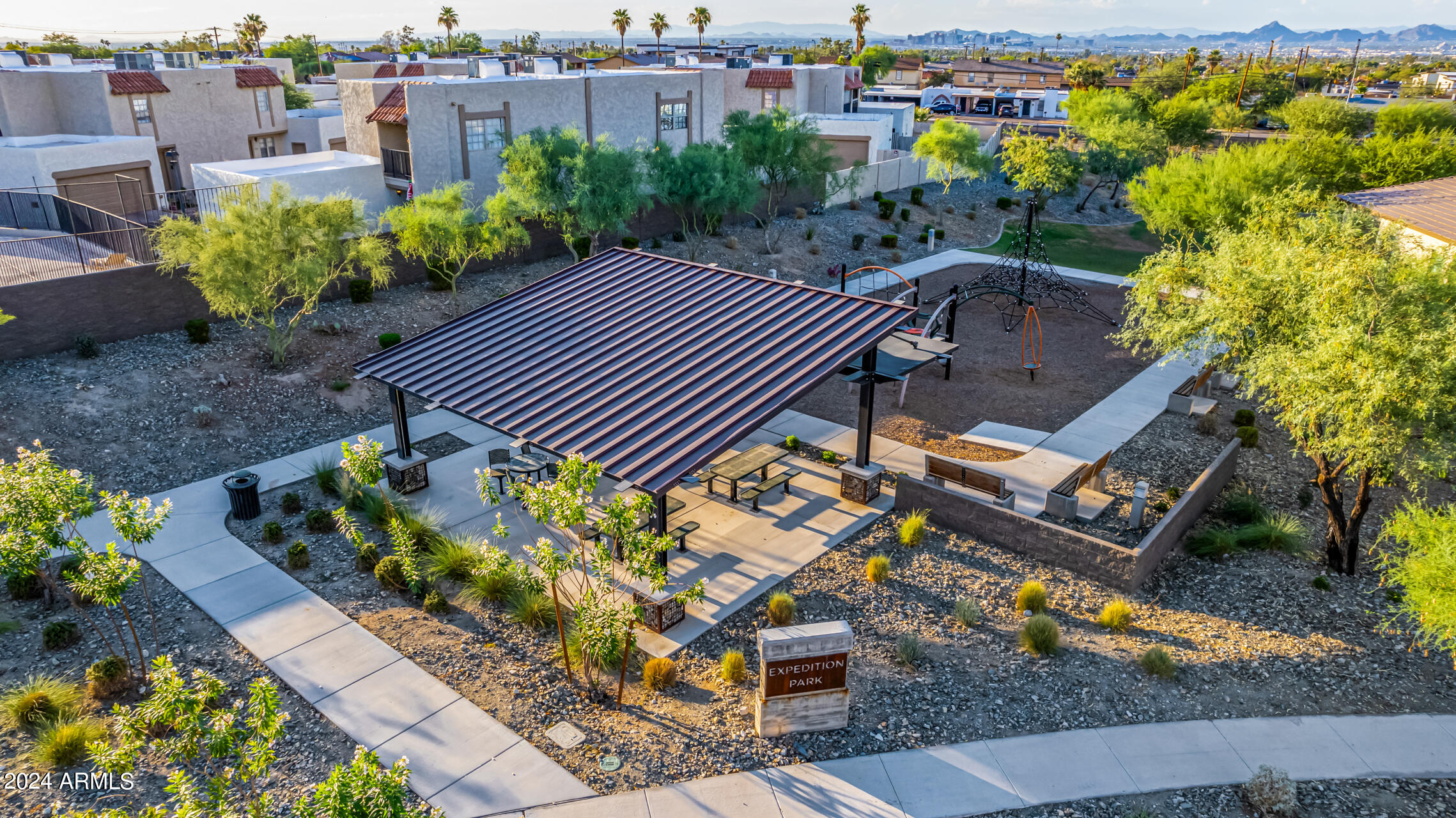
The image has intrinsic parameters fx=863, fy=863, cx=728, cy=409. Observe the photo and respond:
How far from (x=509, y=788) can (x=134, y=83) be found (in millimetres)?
41813

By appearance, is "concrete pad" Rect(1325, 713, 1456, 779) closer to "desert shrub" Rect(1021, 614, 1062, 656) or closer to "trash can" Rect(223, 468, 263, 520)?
"desert shrub" Rect(1021, 614, 1062, 656)

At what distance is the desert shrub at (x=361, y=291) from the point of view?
2670 cm

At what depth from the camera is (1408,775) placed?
36.2 feet

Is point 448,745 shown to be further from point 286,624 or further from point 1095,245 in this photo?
point 1095,245

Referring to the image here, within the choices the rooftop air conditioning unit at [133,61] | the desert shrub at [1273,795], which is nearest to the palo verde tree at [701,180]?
the desert shrub at [1273,795]

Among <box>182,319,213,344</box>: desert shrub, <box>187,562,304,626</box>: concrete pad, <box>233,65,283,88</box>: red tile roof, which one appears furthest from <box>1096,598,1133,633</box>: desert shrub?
<box>233,65,283,88</box>: red tile roof

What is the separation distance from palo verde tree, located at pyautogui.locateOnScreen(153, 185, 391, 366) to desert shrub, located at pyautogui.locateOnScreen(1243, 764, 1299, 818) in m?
22.1

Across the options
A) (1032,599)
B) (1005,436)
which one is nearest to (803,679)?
→ (1032,599)

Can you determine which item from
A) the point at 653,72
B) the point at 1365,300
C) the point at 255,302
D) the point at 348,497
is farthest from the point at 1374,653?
the point at 653,72

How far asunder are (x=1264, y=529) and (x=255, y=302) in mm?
22904

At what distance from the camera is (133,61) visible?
4197 centimetres

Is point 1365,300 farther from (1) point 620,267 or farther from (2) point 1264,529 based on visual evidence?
(1) point 620,267

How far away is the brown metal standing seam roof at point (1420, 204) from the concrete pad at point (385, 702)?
28.3 meters

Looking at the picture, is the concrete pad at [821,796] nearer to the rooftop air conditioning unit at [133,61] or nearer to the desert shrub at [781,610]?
the desert shrub at [781,610]
